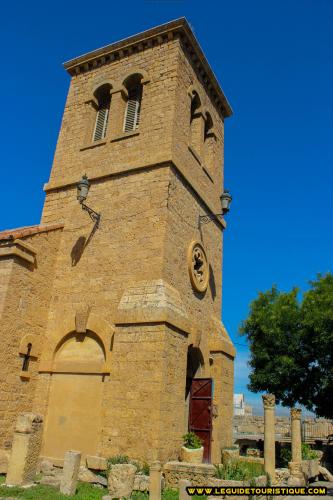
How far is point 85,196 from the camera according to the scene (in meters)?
10.8

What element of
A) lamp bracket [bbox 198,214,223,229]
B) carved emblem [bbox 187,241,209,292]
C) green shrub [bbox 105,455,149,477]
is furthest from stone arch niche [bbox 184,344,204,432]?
lamp bracket [bbox 198,214,223,229]

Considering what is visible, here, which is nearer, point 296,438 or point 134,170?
point 134,170

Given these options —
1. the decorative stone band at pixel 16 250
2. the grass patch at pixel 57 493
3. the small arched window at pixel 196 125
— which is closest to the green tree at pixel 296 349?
the small arched window at pixel 196 125

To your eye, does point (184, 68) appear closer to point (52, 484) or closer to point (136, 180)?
point (136, 180)

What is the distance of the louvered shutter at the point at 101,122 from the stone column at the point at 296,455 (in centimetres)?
1087

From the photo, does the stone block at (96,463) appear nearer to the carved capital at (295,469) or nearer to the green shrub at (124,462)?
the green shrub at (124,462)

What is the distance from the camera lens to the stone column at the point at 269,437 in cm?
946

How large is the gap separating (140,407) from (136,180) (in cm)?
579

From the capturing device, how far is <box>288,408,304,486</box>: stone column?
11.2m

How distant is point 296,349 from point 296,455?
14.9 ft

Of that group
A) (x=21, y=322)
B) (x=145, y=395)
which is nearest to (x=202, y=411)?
(x=145, y=395)

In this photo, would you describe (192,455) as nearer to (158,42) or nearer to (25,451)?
(25,451)

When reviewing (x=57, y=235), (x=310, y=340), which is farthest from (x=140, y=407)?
(x=310, y=340)

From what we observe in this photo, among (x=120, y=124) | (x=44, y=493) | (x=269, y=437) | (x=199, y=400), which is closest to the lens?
(x=44, y=493)
